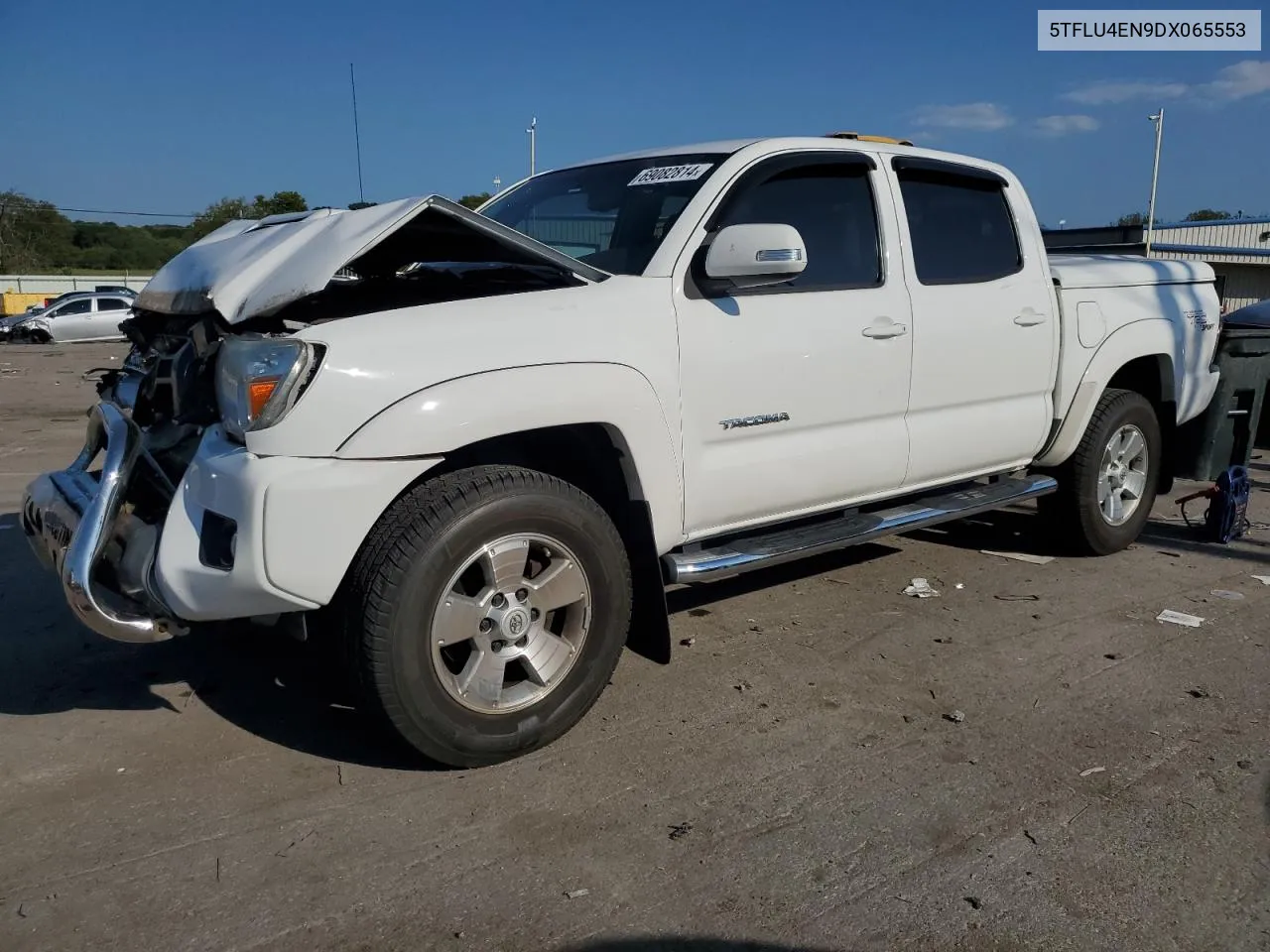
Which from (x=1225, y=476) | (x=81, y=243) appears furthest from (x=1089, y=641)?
(x=81, y=243)

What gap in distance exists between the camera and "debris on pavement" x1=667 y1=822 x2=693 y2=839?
2.92 metres

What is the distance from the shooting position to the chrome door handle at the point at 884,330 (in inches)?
164

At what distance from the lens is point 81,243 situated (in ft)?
275

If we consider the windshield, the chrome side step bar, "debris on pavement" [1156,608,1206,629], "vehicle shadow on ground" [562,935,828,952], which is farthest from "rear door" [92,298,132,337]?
"vehicle shadow on ground" [562,935,828,952]

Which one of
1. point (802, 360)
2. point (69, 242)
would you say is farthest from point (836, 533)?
point (69, 242)

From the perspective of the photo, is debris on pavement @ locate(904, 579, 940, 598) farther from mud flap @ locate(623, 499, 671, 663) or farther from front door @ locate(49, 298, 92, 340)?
front door @ locate(49, 298, 92, 340)

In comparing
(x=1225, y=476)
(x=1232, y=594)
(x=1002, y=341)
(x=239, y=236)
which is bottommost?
(x=1232, y=594)

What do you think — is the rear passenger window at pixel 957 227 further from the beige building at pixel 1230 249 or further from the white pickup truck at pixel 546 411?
the beige building at pixel 1230 249

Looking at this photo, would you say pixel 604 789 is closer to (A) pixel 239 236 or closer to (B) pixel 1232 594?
(A) pixel 239 236

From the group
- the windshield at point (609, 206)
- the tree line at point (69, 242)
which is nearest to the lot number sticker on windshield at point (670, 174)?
the windshield at point (609, 206)

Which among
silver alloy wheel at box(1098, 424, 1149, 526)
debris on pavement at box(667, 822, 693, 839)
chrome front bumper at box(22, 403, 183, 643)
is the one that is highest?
chrome front bumper at box(22, 403, 183, 643)

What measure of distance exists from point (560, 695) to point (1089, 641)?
8.06 ft

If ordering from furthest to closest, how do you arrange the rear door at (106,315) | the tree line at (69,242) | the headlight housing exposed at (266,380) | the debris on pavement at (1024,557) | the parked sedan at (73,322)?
1. the tree line at (69,242)
2. the rear door at (106,315)
3. the parked sedan at (73,322)
4. the debris on pavement at (1024,557)
5. the headlight housing exposed at (266,380)

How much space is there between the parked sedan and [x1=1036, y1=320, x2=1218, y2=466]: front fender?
29.4 meters
